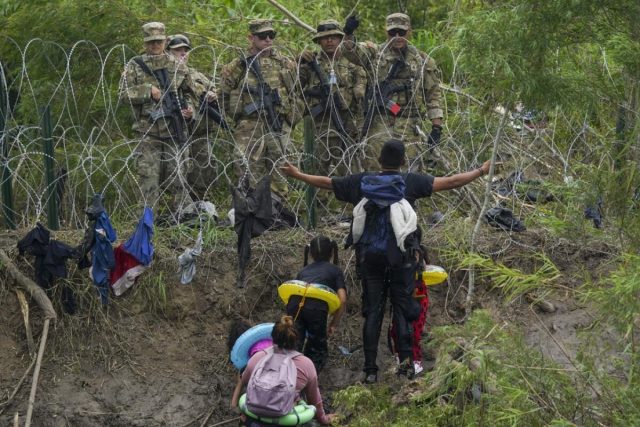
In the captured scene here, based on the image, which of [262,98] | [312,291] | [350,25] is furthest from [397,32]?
[312,291]

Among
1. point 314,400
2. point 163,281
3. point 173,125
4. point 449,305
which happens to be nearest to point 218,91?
point 173,125

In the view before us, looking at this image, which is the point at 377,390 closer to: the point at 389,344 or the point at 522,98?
the point at 389,344

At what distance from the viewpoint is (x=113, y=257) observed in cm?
991

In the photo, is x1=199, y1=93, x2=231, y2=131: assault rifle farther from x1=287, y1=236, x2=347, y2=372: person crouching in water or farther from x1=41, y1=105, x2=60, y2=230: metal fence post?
x1=287, y1=236, x2=347, y2=372: person crouching in water

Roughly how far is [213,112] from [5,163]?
165 centimetres

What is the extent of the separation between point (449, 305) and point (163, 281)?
210 cm

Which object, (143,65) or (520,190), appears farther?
(520,190)

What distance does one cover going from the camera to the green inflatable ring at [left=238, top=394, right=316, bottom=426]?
27.6 feet

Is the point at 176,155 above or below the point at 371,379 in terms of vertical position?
above

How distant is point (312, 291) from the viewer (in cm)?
939

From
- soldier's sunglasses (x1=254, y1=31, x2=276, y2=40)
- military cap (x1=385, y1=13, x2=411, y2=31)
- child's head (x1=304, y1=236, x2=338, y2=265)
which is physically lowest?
child's head (x1=304, y1=236, x2=338, y2=265)

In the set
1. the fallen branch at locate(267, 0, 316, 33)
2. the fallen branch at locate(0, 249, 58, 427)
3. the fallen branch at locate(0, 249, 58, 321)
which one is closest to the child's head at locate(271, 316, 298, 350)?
the fallen branch at locate(0, 249, 58, 427)

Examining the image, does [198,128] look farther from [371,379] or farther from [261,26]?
[371,379]

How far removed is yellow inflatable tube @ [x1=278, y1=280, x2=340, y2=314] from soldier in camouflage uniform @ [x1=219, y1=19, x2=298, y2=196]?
1.65 metres
